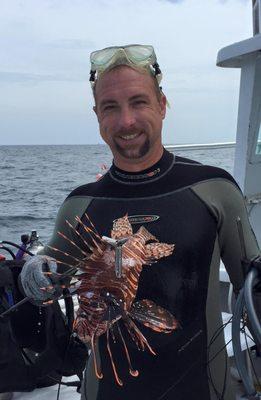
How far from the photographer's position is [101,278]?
1921 millimetres

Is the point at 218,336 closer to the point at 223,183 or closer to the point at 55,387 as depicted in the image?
the point at 223,183

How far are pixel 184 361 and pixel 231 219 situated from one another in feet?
1.95

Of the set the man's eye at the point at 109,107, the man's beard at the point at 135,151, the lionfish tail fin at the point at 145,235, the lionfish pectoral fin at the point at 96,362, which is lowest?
the lionfish pectoral fin at the point at 96,362

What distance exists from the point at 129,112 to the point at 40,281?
2.39 feet

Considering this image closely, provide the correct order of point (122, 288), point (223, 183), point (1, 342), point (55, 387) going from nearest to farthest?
1. point (122, 288)
2. point (223, 183)
3. point (1, 342)
4. point (55, 387)

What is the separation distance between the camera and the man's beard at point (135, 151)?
2.03 m

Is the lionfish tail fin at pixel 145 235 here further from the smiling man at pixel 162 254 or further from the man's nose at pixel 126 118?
the man's nose at pixel 126 118

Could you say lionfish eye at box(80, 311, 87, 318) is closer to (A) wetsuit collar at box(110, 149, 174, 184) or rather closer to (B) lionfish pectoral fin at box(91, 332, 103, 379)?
(B) lionfish pectoral fin at box(91, 332, 103, 379)

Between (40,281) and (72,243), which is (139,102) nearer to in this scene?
(72,243)

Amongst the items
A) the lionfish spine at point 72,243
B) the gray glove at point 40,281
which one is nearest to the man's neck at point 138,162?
the lionfish spine at point 72,243

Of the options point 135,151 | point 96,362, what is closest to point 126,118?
point 135,151

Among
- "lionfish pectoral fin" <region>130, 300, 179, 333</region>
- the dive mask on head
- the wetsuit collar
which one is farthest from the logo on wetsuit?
the dive mask on head

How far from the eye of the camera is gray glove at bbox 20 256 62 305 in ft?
6.14

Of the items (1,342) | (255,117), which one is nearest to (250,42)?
(255,117)
